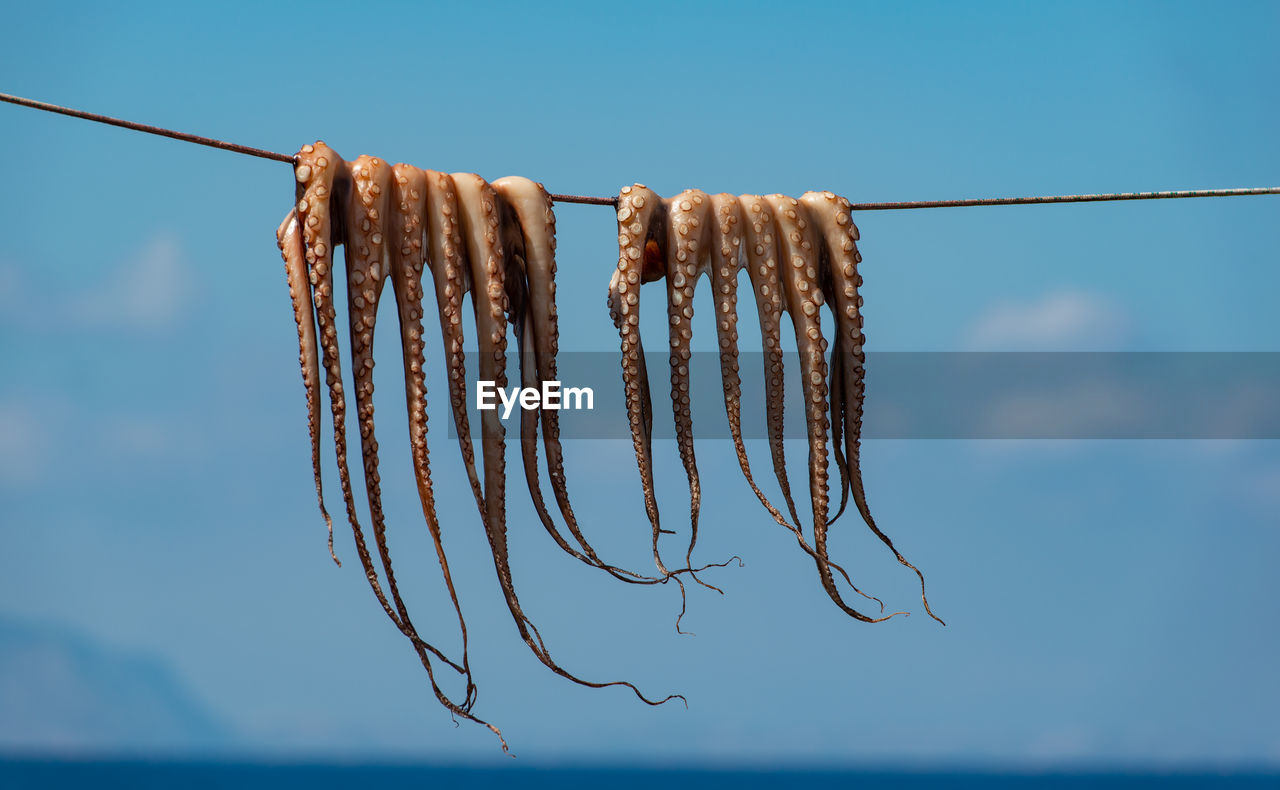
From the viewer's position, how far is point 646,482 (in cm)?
240

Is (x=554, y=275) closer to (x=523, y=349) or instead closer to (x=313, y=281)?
(x=523, y=349)

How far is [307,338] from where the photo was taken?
2137mm

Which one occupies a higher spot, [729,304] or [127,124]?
[127,124]

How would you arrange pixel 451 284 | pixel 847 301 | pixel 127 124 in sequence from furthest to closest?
pixel 847 301 → pixel 451 284 → pixel 127 124

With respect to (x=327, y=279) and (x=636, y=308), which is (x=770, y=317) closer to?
(x=636, y=308)

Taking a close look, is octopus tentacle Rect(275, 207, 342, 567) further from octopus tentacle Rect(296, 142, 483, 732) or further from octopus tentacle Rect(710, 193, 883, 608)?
octopus tentacle Rect(710, 193, 883, 608)

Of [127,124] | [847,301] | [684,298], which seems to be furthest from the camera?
[847,301]

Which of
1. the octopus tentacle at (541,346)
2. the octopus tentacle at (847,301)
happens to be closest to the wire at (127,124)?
the octopus tentacle at (541,346)

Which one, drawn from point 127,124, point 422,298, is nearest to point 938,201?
point 422,298

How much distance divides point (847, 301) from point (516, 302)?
66 cm

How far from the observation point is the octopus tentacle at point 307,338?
2.13m

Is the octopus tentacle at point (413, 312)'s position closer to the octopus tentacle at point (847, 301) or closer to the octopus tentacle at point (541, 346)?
the octopus tentacle at point (541, 346)

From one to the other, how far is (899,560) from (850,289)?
547 millimetres

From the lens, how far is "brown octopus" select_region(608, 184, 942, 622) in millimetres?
2391
